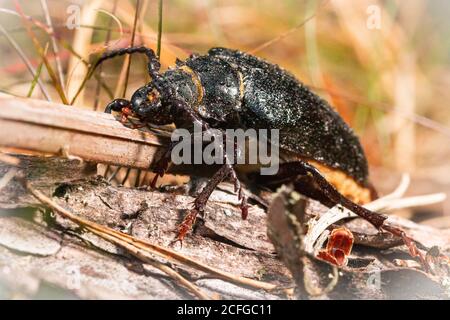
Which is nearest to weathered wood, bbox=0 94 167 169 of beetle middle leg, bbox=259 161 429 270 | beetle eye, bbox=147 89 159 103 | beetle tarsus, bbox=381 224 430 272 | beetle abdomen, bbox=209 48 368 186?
beetle eye, bbox=147 89 159 103

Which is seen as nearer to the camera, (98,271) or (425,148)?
(98,271)

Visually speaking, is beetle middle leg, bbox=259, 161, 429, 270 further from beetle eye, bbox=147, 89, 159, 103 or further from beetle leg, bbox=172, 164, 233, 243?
beetle eye, bbox=147, 89, 159, 103

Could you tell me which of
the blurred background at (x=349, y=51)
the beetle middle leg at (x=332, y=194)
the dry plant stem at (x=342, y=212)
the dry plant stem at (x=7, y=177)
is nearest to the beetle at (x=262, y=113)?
the beetle middle leg at (x=332, y=194)

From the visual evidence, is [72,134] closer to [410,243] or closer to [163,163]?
[163,163]

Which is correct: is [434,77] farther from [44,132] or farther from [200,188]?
[44,132]

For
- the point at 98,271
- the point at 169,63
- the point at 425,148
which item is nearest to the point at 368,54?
the point at 425,148

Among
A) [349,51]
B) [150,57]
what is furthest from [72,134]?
[349,51]
